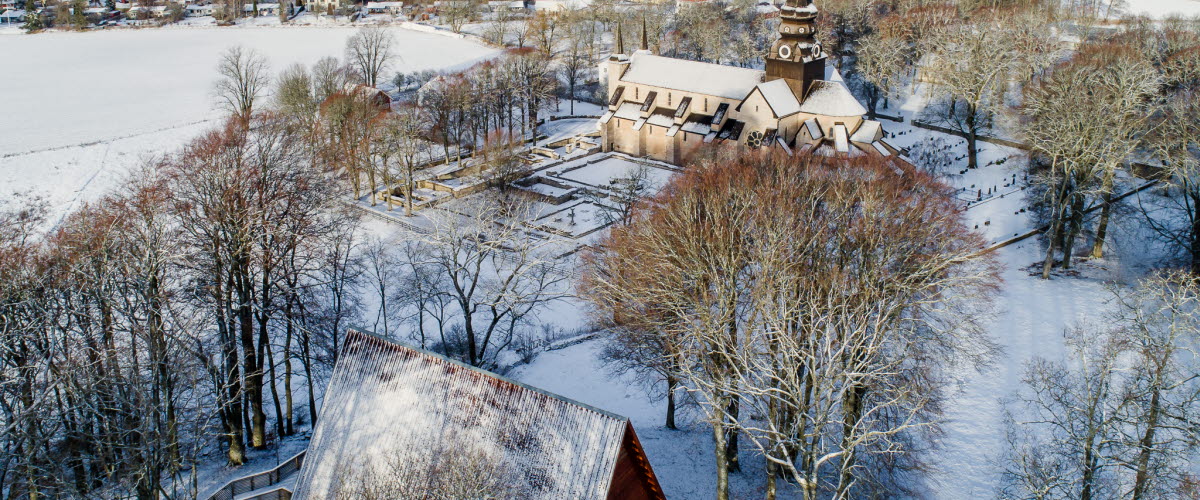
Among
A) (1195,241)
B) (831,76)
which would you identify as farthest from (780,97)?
(1195,241)

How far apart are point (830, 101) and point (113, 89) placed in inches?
2862

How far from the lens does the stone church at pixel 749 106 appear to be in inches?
2064

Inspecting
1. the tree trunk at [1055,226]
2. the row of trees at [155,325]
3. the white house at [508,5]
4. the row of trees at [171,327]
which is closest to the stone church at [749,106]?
the tree trunk at [1055,226]

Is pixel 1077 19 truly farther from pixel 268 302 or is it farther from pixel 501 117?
pixel 268 302

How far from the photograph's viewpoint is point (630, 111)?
59.8 metres

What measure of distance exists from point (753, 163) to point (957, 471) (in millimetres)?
12565

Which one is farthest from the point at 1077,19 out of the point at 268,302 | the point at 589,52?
the point at 268,302

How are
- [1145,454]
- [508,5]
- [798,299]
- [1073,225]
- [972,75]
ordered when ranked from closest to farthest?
[1145,454]
[798,299]
[1073,225]
[972,75]
[508,5]

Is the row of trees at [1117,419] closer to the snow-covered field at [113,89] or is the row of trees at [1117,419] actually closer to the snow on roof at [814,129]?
the snow on roof at [814,129]

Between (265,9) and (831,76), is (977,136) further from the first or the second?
(265,9)

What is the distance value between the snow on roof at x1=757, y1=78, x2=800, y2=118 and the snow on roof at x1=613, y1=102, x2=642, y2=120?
9287 millimetres

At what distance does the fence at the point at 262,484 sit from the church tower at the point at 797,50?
38944 mm

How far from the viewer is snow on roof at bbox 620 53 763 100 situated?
55.8 meters

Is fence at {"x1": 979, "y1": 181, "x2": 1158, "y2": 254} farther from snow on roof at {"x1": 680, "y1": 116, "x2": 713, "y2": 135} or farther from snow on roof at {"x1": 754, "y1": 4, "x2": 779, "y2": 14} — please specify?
snow on roof at {"x1": 754, "y1": 4, "x2": 779, "y2": 14}
